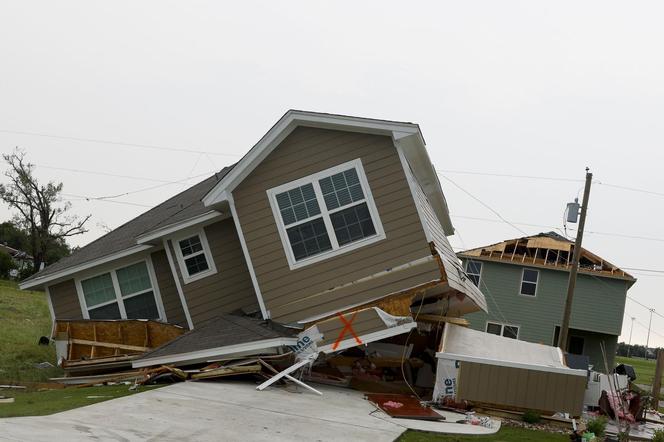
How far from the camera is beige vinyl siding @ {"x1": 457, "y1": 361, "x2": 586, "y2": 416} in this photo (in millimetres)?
13570

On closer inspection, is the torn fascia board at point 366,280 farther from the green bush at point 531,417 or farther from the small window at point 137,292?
the small window at point 137,292

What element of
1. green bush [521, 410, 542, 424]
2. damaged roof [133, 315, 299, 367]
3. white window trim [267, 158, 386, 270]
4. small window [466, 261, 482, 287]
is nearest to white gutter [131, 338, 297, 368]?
damaged roof [133, 315, 299, 367]

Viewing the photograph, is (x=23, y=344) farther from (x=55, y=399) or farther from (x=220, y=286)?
(x=55, y=399)

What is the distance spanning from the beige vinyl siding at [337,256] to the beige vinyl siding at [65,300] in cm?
708

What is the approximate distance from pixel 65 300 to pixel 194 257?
4.54m

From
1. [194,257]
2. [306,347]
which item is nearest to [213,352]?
[306,347]

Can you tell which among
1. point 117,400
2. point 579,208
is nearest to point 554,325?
point 579,208

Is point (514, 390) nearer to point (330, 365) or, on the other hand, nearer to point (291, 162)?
point (330, 365)

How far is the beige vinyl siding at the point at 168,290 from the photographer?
766 inches

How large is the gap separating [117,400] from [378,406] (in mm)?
4716

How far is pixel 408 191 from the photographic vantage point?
15.3m

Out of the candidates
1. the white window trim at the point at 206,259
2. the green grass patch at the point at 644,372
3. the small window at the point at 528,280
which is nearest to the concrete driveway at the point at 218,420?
the white window trim at the point at 206,259

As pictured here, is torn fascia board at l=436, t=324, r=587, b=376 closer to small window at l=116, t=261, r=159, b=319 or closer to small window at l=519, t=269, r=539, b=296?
small window at l=116, t=261, r=159, b=319

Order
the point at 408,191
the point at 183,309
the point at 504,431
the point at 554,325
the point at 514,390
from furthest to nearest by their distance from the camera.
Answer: the point at 554,325
the point at 183,309
the point at 408,191
the point at 514,390
the point at 504,431
